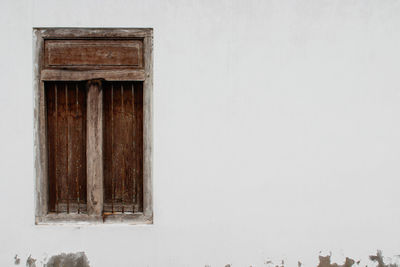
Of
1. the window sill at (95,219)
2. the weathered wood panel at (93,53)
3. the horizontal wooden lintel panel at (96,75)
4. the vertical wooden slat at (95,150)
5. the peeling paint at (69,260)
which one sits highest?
the weathered wood panel at (93,53)

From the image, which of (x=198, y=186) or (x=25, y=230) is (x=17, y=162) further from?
(x=198, y=186)

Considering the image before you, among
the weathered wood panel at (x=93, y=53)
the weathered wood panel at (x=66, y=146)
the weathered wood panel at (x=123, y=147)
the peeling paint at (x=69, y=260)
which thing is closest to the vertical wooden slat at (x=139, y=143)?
the weathered wood panel at (x=123, y=147)

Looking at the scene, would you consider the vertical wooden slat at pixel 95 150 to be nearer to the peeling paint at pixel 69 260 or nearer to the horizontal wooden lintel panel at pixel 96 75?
the horizontal wooden lintel panel at pixel 96 75

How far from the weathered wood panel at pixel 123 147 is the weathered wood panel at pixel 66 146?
19cm

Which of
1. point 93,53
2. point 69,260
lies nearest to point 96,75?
point 93,53

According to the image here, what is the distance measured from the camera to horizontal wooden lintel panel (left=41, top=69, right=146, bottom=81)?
250 cm

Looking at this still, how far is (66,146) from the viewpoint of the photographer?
8.65 feet

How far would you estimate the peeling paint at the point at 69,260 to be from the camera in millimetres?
2525

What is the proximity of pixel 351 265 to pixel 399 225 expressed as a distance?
0.48 m

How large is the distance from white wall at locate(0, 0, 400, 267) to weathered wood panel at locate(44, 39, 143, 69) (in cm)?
14

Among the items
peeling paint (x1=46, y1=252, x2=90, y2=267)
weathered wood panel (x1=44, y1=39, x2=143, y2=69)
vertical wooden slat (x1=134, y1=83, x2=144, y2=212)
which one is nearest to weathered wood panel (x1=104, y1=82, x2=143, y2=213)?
vertical wooden slat (x1=134, y1=83, x2=144, y2=212)

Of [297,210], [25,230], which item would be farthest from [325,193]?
[25,230]

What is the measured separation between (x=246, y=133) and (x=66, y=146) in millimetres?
1435

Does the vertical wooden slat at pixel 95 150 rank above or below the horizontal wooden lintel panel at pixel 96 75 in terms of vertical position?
below
